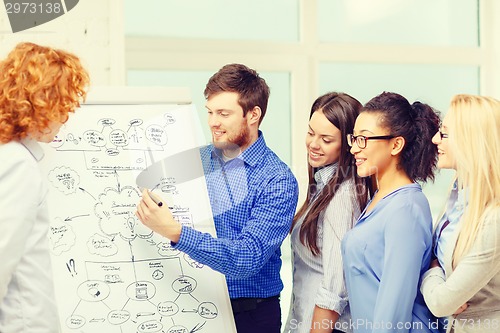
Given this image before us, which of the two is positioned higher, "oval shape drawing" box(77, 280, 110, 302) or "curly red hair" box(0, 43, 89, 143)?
"curly red hair" box(0, 43, 89, 143)

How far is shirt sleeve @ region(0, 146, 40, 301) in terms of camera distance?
1.54 m

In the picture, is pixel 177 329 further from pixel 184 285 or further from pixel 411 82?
pixel 411 82

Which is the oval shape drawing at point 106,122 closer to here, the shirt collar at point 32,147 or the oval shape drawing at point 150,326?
the shirt collar at point 32,147

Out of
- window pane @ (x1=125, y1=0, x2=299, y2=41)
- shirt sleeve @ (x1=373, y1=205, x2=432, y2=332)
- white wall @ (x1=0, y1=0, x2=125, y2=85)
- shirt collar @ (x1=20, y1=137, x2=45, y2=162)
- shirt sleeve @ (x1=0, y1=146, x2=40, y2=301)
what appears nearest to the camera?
shirt sleeve @ (x1=0, y1=146, x2=40, y2=301)

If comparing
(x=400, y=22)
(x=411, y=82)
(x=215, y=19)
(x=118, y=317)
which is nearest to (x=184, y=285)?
(x=118, y=317)

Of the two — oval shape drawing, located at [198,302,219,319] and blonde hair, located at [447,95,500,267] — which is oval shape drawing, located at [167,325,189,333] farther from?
blonde hair, located at [447,95,500,267]

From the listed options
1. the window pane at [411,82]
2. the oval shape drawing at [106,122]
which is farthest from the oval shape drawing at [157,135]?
the window pane at [411,82]

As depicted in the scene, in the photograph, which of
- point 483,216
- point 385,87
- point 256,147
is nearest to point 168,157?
point 256,147

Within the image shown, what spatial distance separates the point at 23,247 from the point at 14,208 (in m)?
0.09

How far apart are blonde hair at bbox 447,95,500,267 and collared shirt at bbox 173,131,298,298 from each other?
52 centimetres

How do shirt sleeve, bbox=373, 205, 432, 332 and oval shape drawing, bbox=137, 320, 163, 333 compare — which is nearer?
shirt sleeve, bbox=373, 205, 432, 332

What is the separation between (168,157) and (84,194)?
0.29m

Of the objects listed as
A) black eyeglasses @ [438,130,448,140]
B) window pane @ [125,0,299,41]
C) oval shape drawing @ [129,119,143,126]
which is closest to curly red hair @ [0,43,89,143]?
oval shape drawing @ [129,119,143,126]

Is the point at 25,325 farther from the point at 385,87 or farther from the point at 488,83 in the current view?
the point at 488,83
